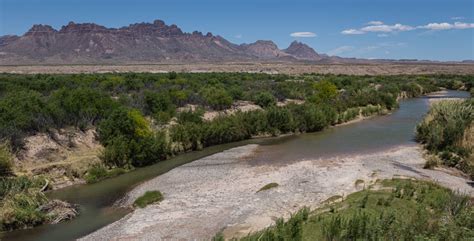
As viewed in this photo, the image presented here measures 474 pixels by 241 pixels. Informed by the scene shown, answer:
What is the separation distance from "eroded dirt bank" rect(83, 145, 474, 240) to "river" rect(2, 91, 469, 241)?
103 cm

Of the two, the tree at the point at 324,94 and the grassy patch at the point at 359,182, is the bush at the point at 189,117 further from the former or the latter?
the tree at the point at 324,94

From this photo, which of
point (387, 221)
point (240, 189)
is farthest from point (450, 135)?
point (387, 221)

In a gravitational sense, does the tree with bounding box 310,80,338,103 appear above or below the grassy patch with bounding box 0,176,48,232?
above

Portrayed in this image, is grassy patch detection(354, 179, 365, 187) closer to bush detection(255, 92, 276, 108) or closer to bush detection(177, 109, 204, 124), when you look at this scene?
bush detection(177, 109, 204, 124)

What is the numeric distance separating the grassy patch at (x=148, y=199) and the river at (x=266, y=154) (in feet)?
2.51

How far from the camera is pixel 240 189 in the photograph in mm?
22453

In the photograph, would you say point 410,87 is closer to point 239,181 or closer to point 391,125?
point 391,125

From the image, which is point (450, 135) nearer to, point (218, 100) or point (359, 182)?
point (359, 182)

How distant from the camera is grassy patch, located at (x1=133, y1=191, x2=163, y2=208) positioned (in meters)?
20.6

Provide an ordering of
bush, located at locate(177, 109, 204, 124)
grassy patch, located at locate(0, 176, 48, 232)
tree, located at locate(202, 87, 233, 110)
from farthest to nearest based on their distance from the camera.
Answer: tree, located at locate(202, 87, 233, 110) → bush, located at locate(177, 109, 204, 124) → grassy patch, located at locate(0, 176, 48, 232)

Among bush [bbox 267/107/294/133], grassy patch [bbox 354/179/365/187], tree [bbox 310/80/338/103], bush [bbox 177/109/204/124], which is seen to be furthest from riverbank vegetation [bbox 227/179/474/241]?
tree [bbox 310/80/338/103]

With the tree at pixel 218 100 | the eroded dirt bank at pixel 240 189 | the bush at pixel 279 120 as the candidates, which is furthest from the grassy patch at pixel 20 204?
the tree at pixel 218 100

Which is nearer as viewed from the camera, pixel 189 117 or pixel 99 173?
pixel 99 173

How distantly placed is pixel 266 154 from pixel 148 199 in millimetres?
12237
